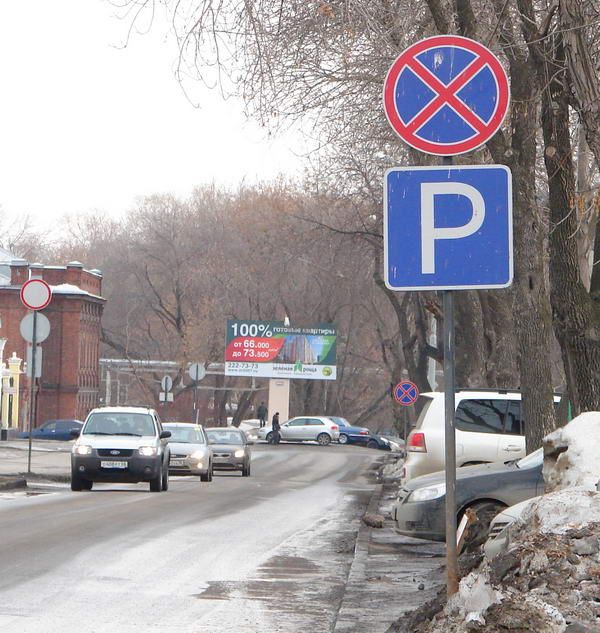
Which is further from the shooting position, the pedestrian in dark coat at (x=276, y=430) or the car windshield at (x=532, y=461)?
the pedestrian in dark coat at (x=276, y=430)

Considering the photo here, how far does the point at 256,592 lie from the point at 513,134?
25.8 feet

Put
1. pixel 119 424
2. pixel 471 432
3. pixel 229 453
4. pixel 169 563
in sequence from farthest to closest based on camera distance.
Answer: pixel 229 453, pixel 119 424, pixel 471 432, pixel 169 563

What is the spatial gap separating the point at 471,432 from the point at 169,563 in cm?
769

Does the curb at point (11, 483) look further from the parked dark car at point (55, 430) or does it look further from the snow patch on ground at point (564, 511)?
the parked dark car at point (55, 430)

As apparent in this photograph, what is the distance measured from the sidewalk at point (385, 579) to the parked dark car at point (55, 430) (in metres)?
49.2

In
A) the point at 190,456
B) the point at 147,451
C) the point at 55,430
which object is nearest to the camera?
the point at 147,451

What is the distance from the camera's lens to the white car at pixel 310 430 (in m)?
68.4

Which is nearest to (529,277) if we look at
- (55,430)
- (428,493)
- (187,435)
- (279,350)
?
(428,493)

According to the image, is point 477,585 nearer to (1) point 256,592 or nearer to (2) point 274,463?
(1) point 256,592

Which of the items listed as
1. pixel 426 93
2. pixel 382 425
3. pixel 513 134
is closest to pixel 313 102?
pixel 513 134

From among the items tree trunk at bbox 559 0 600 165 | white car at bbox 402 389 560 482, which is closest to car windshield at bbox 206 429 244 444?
white car at bbox 402 389 560 482

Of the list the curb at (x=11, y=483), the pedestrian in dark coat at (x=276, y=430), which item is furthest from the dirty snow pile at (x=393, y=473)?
the pedestrian in dark coat at (x=276, y=430)

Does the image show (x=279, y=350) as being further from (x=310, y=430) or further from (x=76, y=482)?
(x=76, y=482)

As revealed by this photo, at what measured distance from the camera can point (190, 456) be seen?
2925cm
